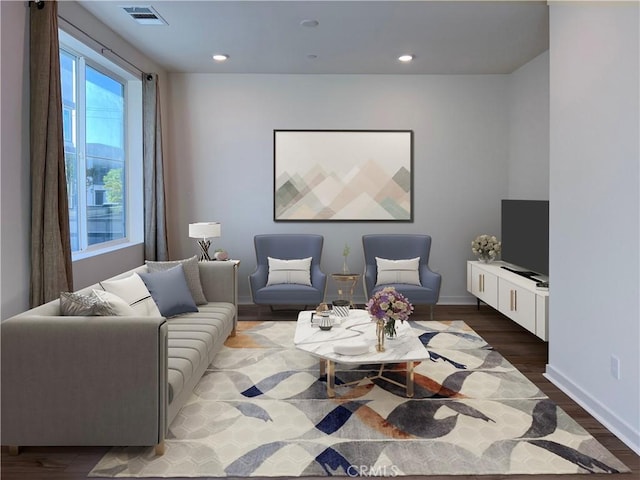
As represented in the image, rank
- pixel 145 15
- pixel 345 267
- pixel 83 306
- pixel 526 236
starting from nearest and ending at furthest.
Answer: pixel 83 306 → pixel 145 15 → pixel 526 236 → pixel 345 267

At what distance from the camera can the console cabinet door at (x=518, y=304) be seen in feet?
15.1

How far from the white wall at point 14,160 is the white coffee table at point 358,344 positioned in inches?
71.9

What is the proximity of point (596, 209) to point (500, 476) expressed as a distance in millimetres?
1713

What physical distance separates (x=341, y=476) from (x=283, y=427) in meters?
→ 0.63

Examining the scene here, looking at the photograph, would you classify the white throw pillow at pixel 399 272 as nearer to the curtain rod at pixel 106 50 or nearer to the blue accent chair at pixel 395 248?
the blue accent chair at pixel 395 248

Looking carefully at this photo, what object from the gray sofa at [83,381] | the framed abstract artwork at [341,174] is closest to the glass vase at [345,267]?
the framed abstract artwork at [341,174]

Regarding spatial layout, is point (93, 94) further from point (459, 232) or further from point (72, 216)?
point (459, 232)

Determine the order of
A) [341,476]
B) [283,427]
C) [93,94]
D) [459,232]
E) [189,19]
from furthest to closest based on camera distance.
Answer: [459,232], [93,94], [189,19], [283,427], [341,476]

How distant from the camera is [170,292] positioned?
166 inches

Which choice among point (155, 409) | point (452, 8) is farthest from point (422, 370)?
point (452, 8)

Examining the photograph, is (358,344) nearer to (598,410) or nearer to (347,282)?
(598,410)

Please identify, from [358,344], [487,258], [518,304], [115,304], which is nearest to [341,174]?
[487,258]

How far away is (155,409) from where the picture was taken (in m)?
2.70

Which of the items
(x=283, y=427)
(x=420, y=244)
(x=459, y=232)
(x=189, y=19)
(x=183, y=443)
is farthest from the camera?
(x=459, y=232)
